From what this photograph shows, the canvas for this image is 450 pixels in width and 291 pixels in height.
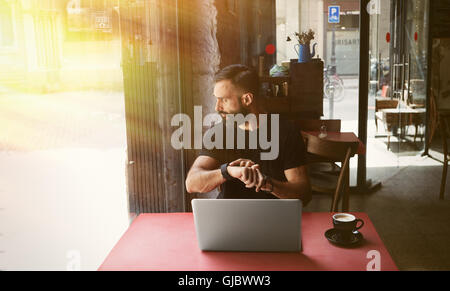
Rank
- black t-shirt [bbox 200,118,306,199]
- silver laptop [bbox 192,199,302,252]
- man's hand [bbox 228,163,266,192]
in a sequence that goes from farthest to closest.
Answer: black t-shirt [bbox 200,118,306,199]
man's hand [bbox 228,163,266,192]
silver laptop [bbox 192,199,302,252]

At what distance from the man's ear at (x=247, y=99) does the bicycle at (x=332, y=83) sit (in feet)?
8.07

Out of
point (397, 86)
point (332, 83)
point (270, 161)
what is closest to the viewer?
point (270, 161)

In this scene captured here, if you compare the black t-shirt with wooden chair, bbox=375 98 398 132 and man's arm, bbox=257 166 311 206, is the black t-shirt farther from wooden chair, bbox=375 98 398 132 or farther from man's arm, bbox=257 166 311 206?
wooden chair, bbox=375 98 398 132

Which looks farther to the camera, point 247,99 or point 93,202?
point 93,202

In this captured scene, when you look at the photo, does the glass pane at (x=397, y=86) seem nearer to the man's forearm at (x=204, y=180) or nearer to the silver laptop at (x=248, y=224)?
the man's forearm at (x=204, y=180)

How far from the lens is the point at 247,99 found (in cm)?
231

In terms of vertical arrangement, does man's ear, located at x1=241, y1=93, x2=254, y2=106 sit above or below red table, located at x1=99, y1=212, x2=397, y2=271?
above

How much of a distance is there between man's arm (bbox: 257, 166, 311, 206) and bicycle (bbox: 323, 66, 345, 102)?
270 centimetres

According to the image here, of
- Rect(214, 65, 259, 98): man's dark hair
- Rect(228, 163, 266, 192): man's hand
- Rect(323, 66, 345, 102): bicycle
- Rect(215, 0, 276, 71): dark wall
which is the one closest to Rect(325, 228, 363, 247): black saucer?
Rect(228, 163, 266, 192): man's hand

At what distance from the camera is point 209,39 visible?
333cm

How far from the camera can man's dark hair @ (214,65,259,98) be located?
2307 mm

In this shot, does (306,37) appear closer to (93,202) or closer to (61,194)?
(93,202)

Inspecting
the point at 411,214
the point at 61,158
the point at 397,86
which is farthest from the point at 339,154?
the point at 61,158

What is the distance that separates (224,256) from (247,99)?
1134 mm
